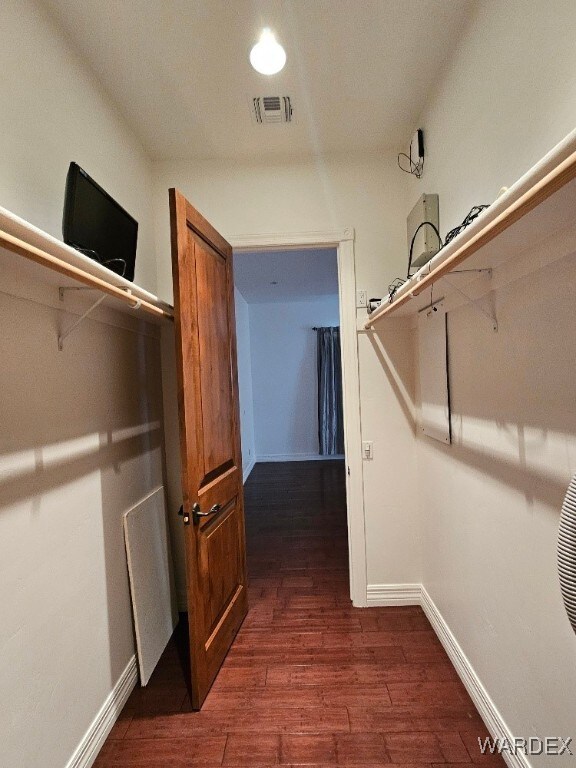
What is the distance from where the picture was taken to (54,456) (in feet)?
4.41

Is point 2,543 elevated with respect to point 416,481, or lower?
elevated

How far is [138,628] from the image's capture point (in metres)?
1.84

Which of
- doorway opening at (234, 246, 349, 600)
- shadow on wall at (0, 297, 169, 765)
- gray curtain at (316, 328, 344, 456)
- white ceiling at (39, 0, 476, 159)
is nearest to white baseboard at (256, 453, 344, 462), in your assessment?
doorway opening at (234, 246, 349, 600)

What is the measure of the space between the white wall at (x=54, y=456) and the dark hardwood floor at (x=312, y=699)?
0.91 ft

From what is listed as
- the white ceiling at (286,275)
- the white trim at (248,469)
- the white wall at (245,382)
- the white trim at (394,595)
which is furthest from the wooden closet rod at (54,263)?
the white trim at (248,469)

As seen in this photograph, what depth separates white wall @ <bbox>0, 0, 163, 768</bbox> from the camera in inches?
45.6

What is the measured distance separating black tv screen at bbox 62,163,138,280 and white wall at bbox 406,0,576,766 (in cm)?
145

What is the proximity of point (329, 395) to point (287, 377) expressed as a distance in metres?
0.83

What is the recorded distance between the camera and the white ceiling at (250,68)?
147cm

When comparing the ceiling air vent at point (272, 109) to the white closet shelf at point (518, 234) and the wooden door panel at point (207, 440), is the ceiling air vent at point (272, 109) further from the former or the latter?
the white closet shelf at point (518, 234)

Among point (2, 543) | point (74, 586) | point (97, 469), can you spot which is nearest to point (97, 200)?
point (97, 469)

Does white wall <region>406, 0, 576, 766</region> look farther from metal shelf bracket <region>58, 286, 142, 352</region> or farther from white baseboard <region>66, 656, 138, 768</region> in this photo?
white baseboard <region>66, 656, 138, 768</region>

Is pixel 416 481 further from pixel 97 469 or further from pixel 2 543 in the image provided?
pixel 2 543

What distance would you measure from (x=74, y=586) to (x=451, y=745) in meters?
1.54
